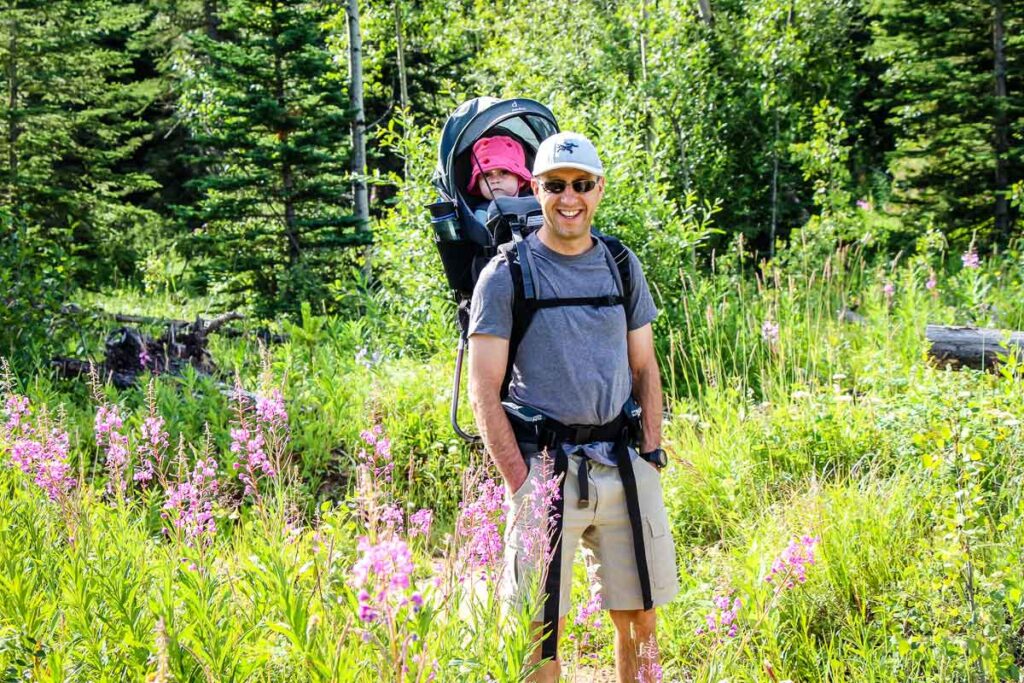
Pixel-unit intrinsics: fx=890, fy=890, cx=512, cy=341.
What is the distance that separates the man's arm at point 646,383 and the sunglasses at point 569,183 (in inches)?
22.7

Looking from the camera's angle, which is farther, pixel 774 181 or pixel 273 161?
pixel 774 181

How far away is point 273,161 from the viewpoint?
11.3 m

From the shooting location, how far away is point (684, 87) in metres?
11.2

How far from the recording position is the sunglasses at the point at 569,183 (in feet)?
10.2

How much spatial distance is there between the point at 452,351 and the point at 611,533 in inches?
160

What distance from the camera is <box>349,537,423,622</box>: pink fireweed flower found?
181 centimetres

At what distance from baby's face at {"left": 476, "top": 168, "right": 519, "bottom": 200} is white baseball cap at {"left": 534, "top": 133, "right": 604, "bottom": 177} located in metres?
0.98

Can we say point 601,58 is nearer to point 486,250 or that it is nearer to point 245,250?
point 245,250

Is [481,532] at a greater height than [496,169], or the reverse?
[496,169]

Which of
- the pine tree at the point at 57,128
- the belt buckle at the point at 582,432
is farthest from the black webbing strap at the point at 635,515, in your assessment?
the pine tree at the point at 57,128

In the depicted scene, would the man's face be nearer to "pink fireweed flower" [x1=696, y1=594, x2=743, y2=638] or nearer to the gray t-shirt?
the gray t-shirt

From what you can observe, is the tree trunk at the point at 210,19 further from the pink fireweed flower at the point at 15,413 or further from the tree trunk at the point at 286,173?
the pink fireweed flower at the point at 15,413

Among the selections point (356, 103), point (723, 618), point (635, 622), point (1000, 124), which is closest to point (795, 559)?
point (723, 618)

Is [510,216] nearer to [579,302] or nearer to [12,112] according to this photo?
[579,302]
